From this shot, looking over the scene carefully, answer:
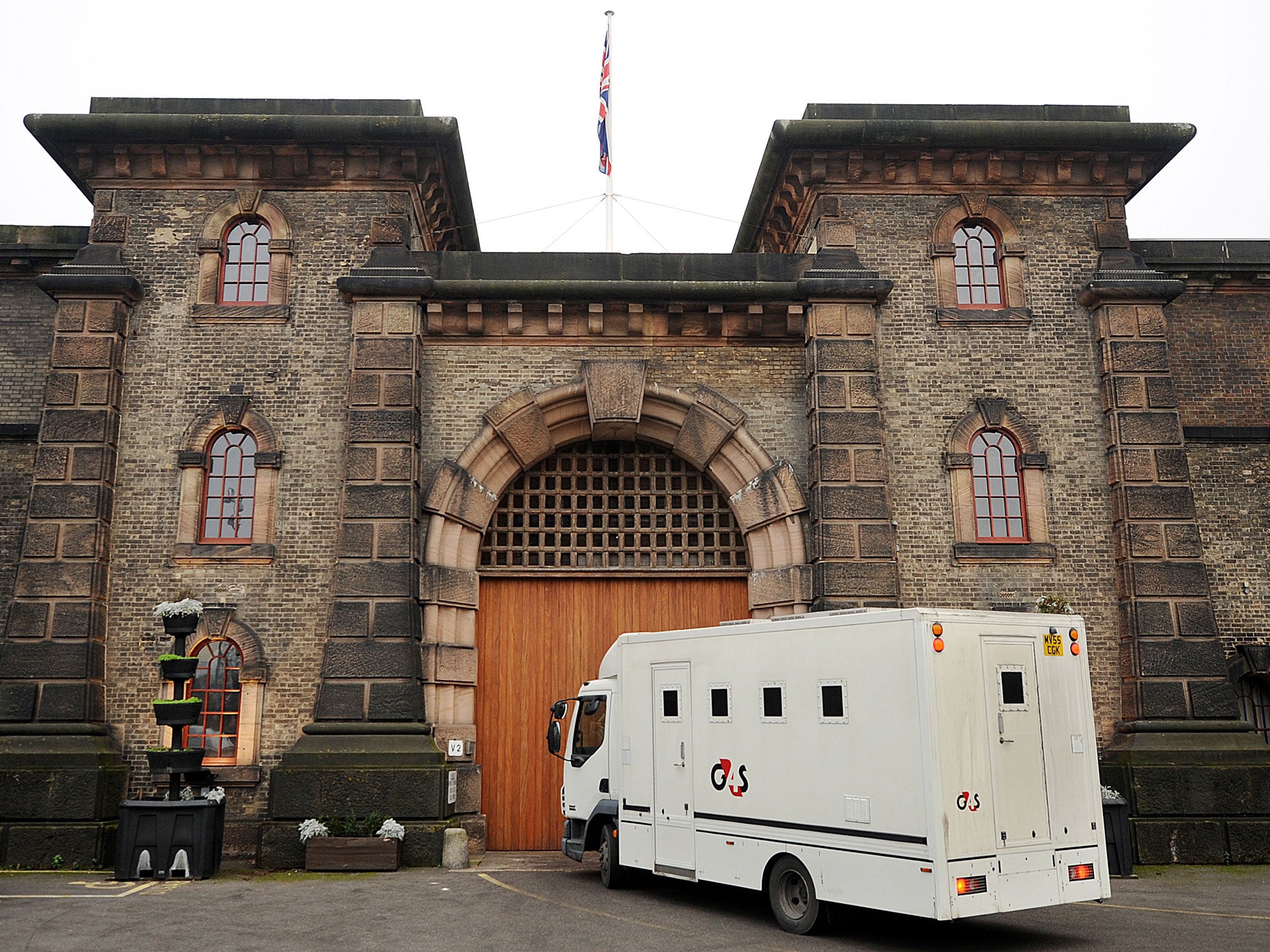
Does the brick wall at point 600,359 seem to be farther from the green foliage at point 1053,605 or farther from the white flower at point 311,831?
the white flower at point 311,831

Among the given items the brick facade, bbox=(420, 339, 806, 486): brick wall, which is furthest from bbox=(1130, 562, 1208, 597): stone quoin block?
bbox=(420, 339, 806, 486): brick wall

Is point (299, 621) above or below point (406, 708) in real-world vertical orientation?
above

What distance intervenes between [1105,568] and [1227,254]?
259 inches

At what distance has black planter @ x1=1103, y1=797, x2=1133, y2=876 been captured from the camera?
43.0ft

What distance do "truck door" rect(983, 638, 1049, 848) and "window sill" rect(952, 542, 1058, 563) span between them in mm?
6218

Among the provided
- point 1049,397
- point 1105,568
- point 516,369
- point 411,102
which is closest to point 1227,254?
point 1049,397

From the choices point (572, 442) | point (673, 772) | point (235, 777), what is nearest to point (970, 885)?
point (673, 772)

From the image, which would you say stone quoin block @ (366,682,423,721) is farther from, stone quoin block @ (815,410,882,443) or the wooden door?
stone quoin block @ (815,410,882,443)

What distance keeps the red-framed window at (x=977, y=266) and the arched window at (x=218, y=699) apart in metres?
12.2

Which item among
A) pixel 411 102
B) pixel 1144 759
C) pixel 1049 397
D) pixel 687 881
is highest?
pixel 411 102

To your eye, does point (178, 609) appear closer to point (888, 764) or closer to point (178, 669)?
point (178, 669)

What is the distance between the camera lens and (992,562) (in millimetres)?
15688

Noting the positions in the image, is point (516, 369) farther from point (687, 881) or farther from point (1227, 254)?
point (1227, 254)

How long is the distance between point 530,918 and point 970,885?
4.37 meters
